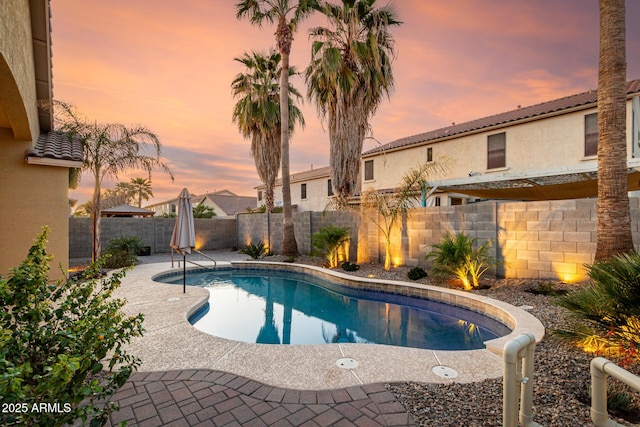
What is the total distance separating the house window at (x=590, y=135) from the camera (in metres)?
11.5

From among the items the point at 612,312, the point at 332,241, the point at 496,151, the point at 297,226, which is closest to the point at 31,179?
the point at 332,241

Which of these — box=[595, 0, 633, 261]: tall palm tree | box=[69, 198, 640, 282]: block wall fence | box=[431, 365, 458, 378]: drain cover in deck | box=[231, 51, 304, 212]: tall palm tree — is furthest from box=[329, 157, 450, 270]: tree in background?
box=[231, 51, 304, 212]: tall palm tree

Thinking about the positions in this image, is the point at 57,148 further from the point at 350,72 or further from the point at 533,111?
the point at 533,111

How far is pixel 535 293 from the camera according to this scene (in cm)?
692

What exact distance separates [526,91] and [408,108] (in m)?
5.31

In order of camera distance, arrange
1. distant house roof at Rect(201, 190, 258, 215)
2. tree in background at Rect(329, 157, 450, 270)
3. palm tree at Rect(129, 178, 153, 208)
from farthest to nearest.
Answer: palm tree at Rect(129, 178, 153, 208) < distant house roof at Rect(201, 190, 258, 215) < tree in background at Rect(329, 157, 450, 270)

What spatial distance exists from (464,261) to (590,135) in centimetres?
889

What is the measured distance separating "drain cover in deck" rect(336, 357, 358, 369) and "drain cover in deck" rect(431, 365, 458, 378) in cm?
99

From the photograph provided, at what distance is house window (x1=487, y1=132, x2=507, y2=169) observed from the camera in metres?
14.1

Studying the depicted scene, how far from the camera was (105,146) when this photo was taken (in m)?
10.4

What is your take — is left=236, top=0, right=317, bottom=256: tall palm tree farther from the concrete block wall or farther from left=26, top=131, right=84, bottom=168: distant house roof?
left=26, top=131, right=84, bottom=168: distant house roof

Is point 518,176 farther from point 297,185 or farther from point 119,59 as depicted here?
point 297,185

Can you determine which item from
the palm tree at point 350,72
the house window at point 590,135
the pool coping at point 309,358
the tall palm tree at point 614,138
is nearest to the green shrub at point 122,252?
the pool coping at point 309,358

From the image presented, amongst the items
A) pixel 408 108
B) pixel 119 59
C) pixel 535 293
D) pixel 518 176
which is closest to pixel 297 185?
pixel 408 108
